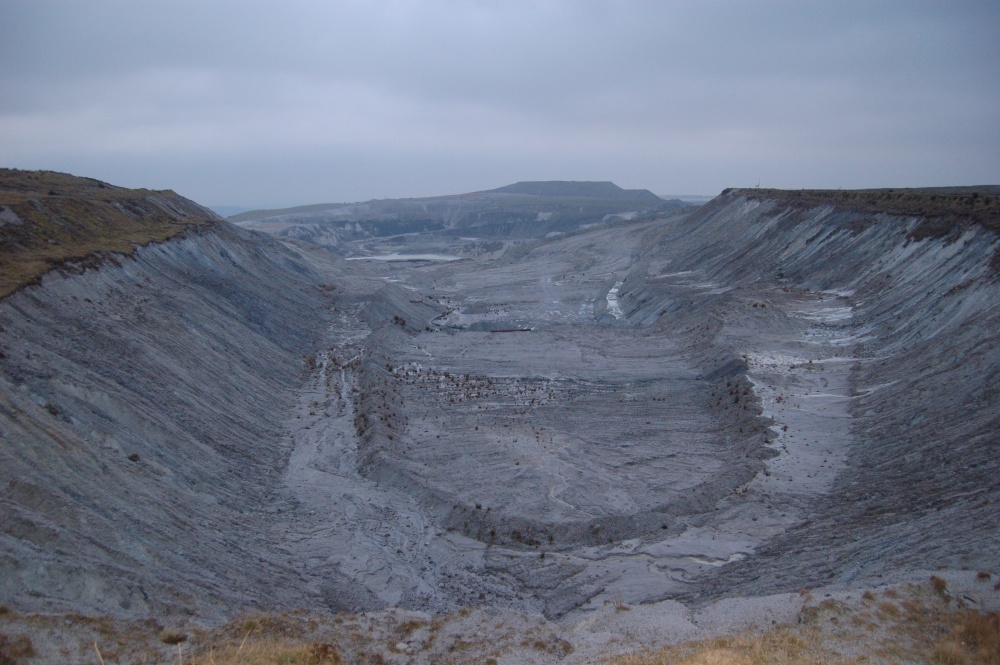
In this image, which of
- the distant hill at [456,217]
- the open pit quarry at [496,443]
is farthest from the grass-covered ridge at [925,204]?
the distant hill at [456,217]

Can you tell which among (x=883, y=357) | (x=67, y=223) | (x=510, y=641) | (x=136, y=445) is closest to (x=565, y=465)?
(x=510, y=641)

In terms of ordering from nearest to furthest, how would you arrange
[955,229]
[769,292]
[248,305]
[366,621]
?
[366,621] → [955,229] → [248,305] → [769,292]

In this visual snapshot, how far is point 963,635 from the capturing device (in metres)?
9.78

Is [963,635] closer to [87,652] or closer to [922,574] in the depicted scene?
[922,574]

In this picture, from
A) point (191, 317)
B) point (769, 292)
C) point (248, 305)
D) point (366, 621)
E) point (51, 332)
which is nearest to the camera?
point (366, 621)

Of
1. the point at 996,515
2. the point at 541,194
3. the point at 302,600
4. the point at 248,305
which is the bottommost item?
the point at 302,600

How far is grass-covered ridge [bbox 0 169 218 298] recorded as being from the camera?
77.8ft

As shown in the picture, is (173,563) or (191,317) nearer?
(173,563)

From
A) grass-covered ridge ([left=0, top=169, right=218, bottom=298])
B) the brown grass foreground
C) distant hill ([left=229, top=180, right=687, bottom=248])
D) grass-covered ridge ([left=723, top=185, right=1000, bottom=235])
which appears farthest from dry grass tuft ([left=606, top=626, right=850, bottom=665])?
distant hill ([left=229, top=180, right=687, bottom=248])

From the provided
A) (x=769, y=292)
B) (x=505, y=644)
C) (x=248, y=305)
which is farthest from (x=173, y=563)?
(x=769, y=292)

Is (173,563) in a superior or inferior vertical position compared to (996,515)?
inferior

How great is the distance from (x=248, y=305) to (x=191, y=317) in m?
7.44

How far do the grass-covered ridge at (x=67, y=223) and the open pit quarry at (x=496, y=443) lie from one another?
22.4 inches

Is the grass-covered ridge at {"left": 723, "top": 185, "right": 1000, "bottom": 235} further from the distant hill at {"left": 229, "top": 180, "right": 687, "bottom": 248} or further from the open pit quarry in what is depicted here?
the distant hill at {"left": 229, "top": 180, "right": 687, "bottom": 248}
